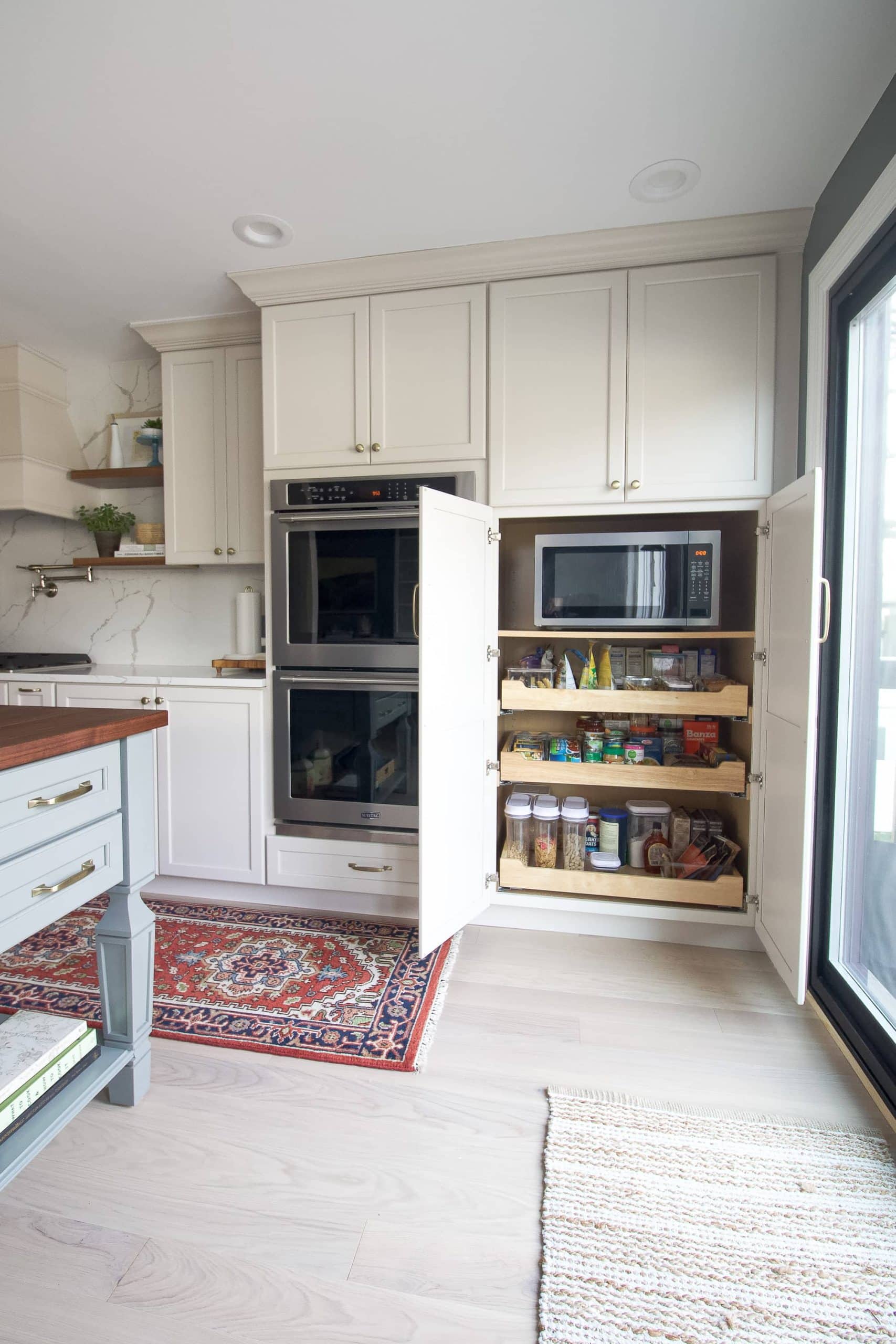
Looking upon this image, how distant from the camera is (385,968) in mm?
2057

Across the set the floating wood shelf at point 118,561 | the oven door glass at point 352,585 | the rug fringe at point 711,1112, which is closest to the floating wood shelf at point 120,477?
the floating wood shelf at point 118,561

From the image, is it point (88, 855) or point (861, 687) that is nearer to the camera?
point (88, 855)

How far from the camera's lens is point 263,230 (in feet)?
6.70

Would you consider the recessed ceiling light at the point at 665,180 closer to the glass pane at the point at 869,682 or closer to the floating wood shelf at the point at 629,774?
the glass pane at the point at 869,682

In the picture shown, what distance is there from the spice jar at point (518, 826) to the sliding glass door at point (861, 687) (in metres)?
0.94

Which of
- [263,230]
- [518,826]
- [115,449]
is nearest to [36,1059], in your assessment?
[518,826]

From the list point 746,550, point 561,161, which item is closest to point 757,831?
point 746,550

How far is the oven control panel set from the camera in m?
2.19

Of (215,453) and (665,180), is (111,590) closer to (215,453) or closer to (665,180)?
(215,453)

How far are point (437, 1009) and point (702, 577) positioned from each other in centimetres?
159

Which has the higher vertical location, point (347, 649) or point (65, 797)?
point (347, 649)

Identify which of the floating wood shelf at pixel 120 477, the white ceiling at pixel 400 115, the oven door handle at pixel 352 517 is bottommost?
the oven door handle at pixel 352 517

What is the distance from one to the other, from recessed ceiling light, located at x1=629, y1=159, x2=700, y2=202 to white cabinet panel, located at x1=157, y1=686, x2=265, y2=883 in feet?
6.56

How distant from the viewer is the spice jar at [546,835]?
2.32m
